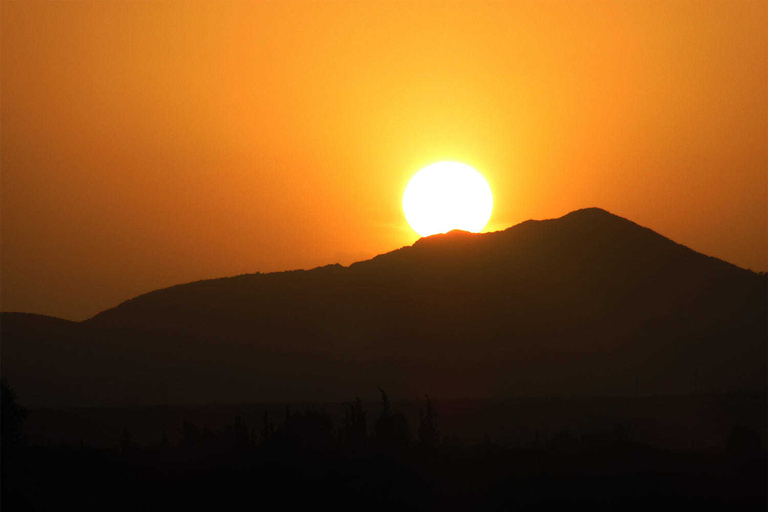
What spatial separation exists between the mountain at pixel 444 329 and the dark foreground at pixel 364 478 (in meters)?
82.5

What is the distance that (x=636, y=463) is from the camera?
1651 inches

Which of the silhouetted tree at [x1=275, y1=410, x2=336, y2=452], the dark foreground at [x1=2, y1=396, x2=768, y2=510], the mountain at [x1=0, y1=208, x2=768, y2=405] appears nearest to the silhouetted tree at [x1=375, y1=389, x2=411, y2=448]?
→ the dark foreground at [x1=2, y1=396, x2=768, y2=510]

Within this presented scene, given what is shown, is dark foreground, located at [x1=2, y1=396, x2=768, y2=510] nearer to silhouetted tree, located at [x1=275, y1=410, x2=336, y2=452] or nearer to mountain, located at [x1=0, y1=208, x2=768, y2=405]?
silhouetted tree, located at [x1=275, y1=410, x2=336, y2=452]

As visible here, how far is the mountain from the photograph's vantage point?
13388cm

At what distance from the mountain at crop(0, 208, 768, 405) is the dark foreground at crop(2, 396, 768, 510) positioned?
82534 mm

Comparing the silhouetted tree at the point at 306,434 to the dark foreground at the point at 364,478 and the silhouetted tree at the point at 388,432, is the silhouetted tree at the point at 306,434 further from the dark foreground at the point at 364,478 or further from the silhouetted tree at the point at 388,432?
the silhouetted tree at the point at 388,432

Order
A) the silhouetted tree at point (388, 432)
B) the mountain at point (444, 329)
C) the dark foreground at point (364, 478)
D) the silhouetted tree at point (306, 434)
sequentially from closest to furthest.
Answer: the dark foreground at point (364, 478), the silhouetted tree at point (306, 434), the silhouetted tree at point (388, 432), the mountain at point (444, 329)

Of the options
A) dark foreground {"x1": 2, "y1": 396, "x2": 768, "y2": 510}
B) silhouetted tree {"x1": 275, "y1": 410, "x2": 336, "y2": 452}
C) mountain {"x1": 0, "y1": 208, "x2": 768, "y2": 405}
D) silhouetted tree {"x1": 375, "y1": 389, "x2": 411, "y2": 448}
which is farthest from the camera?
mountain {"x1": 0, "y1": 208, "x2": 768, "y2": 405}

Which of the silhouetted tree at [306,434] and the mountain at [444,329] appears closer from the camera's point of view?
the silhouetted tree at [306,434]

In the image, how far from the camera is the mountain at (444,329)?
133875 millimetres

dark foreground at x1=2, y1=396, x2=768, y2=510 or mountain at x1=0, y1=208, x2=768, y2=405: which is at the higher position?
Result: mountain at x1=0, y1=208, x2=768, y2=405

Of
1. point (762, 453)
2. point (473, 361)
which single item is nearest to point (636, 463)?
point (762, 453)

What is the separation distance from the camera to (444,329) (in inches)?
6078

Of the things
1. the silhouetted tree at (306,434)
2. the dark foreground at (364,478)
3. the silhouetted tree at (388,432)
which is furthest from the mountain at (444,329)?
the dark foreground at (364,478)
